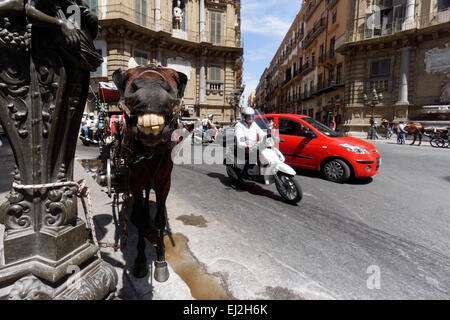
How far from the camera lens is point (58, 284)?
1.68 meters

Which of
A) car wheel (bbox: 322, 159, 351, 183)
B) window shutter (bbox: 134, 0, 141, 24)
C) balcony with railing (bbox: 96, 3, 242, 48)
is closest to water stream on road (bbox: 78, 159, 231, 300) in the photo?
car wheel (bbox: 322, 159, 351, 183)

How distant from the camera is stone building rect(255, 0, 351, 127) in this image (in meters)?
27.0

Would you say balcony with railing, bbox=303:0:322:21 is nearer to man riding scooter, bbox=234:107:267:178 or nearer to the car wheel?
the car wheel

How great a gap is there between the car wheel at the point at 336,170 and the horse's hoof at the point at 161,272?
529cm

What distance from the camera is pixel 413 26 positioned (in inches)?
821

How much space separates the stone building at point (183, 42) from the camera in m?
20.6

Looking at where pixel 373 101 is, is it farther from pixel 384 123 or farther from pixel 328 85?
pixel 328 85

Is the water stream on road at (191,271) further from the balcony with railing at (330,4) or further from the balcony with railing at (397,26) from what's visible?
the balcony with railing at (330,4)

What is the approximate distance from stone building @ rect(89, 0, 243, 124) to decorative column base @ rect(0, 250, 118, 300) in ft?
64.2

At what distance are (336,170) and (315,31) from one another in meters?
33.3

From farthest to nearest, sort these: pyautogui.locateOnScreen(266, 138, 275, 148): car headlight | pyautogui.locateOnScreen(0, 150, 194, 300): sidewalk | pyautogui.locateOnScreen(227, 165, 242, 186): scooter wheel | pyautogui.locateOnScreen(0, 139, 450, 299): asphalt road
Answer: pyautogui.locateOnScreen(227, 165, 242, 186): scooter wheel
pyautogui.locateOnScreen(266, 138, 275, 148): car headlight
pyautogui.locateOnScreen(0, 139, 450, 299): asphalt road
pyautogui.locateOnScreen(0, 150, 194, 300): sidewalk

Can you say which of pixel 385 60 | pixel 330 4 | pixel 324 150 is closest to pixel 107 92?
pixel 324 150

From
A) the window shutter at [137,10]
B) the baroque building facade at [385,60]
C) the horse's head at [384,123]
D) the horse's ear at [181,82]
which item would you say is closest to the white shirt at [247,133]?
the horse's ear at [181,82]

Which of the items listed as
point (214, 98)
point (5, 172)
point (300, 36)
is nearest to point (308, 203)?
point (5, 172)
